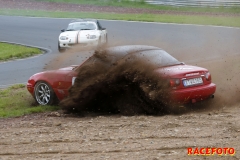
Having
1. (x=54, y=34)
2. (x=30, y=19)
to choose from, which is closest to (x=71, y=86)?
(x=54, y=34)

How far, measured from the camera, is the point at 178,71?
10.1 meters

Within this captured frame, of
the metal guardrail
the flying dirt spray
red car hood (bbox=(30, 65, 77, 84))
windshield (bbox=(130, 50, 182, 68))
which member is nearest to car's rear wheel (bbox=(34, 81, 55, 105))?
red car hood (bbox=(30, 65, 77, 84))

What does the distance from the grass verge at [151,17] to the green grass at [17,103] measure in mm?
20776

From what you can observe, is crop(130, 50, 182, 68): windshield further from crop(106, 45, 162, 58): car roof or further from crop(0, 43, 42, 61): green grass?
crop(0, 43, 42, 61): green grass

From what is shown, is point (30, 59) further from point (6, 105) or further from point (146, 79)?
point (146, 79)

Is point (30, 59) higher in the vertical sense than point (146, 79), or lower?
lower

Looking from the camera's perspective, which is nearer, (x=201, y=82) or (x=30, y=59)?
(x=201, y=82)

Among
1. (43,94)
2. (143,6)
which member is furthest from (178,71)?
(143,6)

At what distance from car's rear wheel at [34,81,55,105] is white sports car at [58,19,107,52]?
36.8 ft

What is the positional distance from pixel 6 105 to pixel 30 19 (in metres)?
26.6

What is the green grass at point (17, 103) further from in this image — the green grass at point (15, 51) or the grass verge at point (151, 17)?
the grass verge at point (151, 17)

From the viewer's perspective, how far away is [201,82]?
10.5 metres

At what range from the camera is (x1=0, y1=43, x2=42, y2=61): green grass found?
22.7 metres
